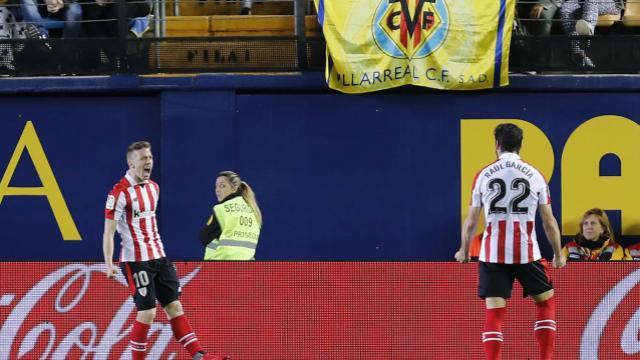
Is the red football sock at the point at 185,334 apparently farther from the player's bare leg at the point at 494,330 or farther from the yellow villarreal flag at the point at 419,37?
the yellow villarreal flag at the point at 419,37

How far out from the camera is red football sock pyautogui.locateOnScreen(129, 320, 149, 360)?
32.0 ft

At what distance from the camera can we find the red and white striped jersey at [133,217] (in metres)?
9.64

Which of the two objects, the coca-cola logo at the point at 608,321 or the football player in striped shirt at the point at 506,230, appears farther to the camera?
the coca-cola logo at the point at 608,321

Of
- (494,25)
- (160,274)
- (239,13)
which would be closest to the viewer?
(160,274)

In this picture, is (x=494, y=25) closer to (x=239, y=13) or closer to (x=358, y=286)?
(x=239, y=13)

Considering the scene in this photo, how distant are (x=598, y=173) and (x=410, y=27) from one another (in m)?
2.72

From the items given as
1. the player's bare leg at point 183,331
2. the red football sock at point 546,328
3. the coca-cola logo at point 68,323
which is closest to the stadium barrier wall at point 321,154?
the coca-cola logo at point 68,323

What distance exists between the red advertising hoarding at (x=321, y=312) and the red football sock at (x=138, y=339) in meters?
0.51

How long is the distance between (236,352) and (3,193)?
4.79 meters

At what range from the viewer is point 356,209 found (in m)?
13.9

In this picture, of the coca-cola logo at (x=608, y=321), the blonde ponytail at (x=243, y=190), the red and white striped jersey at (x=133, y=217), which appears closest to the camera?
the red and white striped jersey at (x=133, y=217)

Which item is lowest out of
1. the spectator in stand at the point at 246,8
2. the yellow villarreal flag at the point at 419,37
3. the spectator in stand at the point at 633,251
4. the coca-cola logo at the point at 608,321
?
the spectator in stand at the point at 633,251

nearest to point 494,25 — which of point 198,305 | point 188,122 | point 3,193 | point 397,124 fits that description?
point 397,124

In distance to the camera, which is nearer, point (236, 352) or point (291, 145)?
point (236, 352)
